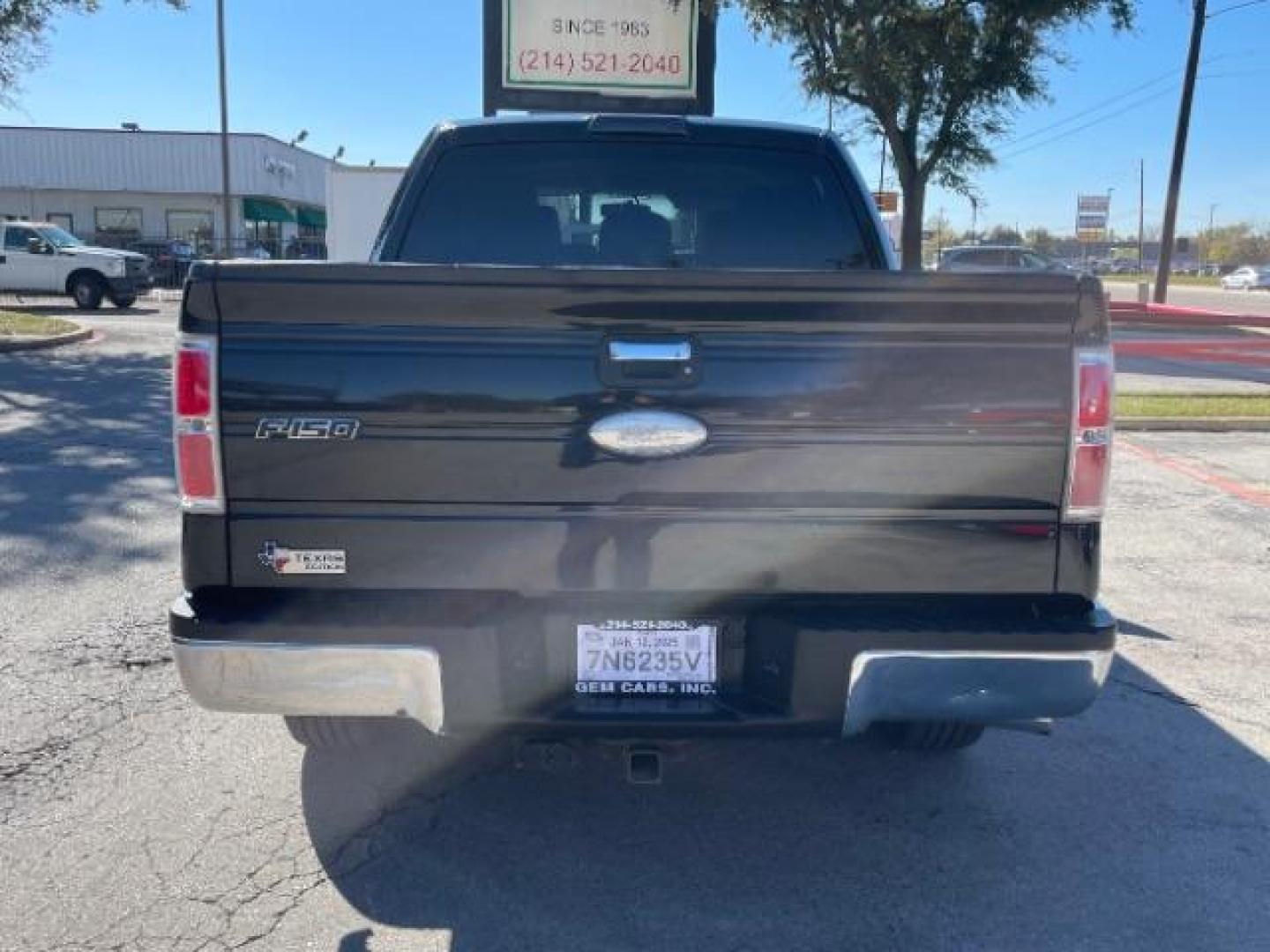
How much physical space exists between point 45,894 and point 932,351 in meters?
2.68

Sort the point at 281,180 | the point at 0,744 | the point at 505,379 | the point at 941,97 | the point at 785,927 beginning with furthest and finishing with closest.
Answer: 1. the point at 281,180
2. the point at 941,97
3. the point at 0,744
4. the point at 785,927
5. the point at 505,379

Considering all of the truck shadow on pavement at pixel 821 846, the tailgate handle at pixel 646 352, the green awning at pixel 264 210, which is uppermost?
the green awning at pixel 264 210

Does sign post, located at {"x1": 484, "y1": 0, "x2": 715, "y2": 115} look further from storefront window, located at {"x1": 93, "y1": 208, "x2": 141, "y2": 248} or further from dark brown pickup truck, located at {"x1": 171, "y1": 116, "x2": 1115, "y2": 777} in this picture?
storefront window, located at {"x1": 93, "y1": 208, "x2": 141, "y2": 248}

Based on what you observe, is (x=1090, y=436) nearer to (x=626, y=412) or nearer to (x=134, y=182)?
(x=626, y=412)

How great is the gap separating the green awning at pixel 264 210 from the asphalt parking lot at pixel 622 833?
4851cm

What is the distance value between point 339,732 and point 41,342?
1616 centimetres

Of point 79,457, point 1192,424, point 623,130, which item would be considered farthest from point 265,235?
point 623,130

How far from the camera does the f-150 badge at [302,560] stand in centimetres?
282

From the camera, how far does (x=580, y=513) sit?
2.81 m

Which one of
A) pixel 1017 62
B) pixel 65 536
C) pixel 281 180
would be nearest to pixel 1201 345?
pixel 1017 62

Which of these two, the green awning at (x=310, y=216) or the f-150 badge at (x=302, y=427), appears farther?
the green awning at (x=310, y=216)

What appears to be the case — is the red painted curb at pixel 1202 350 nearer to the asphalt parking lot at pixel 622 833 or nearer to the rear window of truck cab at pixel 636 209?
the rear window of truck cab at pixel 636 209

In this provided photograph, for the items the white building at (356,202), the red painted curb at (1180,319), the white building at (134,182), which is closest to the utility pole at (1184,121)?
the red painted curb at (1180,319)

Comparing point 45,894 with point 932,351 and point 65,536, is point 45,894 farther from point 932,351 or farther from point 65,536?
point 65,536
